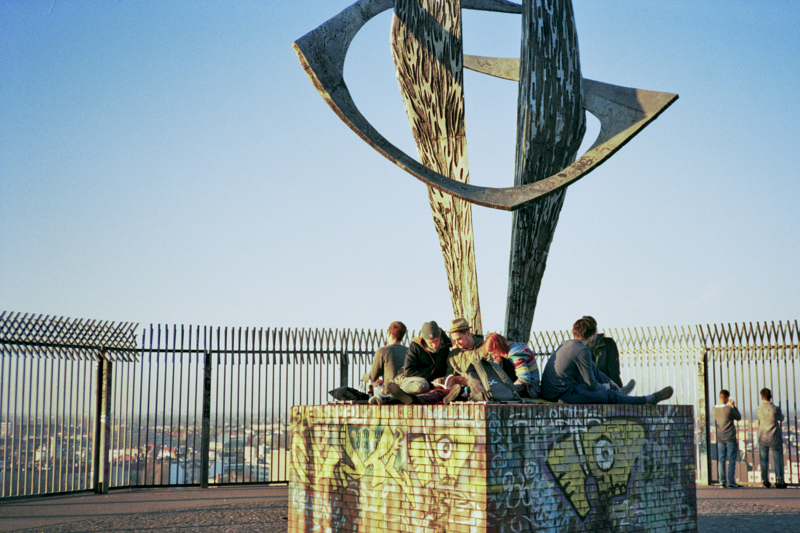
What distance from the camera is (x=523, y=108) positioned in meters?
10.1

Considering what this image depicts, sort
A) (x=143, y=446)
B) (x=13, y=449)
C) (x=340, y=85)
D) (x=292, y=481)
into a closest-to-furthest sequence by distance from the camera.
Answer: (x=292, y=481)
(x=340, y=85)
(x=13, y=449)
(x=143, y=446)

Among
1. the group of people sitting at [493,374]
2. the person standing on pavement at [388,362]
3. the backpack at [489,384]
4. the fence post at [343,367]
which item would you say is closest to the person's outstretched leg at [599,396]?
the group of people sitting at [493,374]

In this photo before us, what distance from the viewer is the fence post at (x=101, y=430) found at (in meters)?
12.2

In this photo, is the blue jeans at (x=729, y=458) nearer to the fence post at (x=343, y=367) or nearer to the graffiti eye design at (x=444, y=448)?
the fence post at (x=343, y=367)

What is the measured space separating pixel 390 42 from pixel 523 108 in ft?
7.40

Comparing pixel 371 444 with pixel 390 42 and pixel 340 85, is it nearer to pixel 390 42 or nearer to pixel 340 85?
pixel 340 85

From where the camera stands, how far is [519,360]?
6.77m

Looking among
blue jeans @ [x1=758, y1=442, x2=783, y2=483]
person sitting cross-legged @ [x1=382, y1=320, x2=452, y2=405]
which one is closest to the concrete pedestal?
person sitting cross-legged @ [x1=382, y1=320, x2=452, y2=405]

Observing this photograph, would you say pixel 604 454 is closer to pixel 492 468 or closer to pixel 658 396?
pixel 658 396

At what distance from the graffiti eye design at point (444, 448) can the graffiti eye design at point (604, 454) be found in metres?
1.37

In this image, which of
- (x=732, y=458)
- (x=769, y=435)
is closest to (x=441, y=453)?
(x=769, y=435)

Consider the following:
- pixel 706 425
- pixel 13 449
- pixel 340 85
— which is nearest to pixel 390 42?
pixel 340 85

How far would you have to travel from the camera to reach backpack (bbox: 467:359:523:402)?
5.99m

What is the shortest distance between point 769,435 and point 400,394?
30.1ft
